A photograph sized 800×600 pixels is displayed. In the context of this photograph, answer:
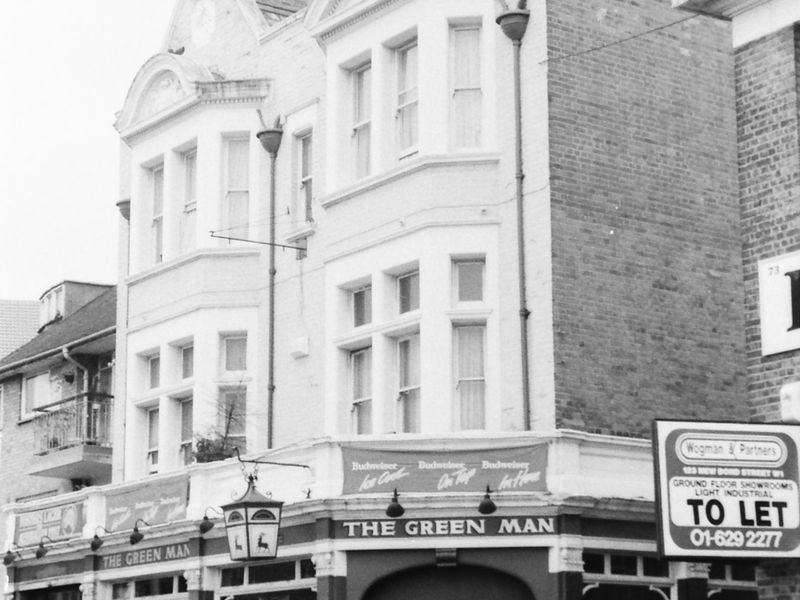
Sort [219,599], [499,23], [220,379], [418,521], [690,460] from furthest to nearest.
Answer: [220,379] → [219,599] → [499,23] → [418,521] → [690,460]

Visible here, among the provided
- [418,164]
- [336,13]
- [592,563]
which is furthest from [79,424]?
[592,563]

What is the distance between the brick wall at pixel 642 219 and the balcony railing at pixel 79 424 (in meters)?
13.3

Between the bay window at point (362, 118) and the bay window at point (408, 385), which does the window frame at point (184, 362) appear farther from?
the bay window at point (408, 385)

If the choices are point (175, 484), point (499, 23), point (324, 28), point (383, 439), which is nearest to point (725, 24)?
point (499, 23)

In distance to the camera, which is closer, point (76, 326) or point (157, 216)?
point (157, 216)

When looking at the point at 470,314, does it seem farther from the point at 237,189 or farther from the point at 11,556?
the point at 11,556

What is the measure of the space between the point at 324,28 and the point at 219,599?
8.59 meters

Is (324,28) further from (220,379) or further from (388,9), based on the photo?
(220,379)

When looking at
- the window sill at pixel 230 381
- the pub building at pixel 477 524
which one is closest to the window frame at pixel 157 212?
the window sill at pixel 230 381

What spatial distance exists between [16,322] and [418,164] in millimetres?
31653

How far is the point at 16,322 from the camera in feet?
177

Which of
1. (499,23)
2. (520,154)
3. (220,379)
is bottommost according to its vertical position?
(220,379)

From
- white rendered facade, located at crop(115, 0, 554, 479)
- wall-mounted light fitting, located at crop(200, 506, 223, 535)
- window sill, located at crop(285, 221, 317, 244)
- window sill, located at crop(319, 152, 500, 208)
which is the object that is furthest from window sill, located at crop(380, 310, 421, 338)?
wall-mounted light fitting, located at crop(200, 506, 223, 535)

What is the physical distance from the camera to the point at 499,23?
965 inches
